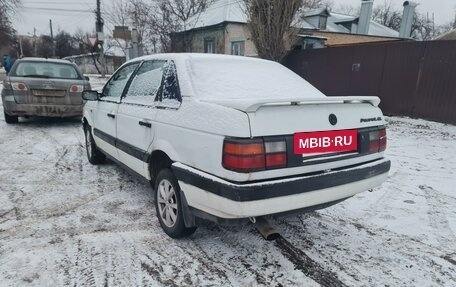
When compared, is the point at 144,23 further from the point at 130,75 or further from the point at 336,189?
the point at 336,189

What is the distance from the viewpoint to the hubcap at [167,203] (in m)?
2.91

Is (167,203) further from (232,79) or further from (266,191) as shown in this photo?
(232,79)

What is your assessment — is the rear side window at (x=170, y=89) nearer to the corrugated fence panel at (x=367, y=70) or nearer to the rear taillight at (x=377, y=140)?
the rear taillight at (x=377, y=140)

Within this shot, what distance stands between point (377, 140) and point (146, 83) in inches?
89.7

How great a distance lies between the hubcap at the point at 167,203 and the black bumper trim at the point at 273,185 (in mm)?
343

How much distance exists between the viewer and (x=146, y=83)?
135 inches

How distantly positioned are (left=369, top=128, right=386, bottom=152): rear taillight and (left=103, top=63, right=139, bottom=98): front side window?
2657mm

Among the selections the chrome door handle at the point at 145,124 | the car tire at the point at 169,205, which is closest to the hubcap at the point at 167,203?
the car tire at the point at 169,205

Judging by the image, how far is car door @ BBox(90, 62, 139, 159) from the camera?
3.96 meters

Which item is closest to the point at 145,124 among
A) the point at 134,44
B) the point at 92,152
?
the point at 92,152

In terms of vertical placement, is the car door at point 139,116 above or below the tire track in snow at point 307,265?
above

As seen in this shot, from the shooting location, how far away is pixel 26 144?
6.36 metres

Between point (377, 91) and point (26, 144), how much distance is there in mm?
9971

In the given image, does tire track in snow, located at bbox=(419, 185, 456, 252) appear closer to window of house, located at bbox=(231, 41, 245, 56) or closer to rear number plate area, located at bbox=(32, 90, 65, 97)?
rear number plate area, located at bbox=(32, 90, 65, 97)
